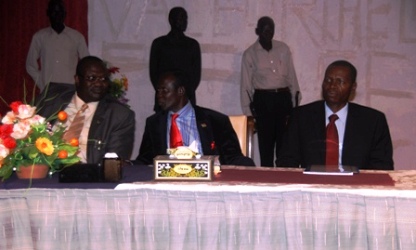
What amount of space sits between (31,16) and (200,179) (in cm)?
566

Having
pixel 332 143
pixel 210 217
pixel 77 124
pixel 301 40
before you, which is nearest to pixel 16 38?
pixel 301 40

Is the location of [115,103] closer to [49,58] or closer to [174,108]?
[174,108]

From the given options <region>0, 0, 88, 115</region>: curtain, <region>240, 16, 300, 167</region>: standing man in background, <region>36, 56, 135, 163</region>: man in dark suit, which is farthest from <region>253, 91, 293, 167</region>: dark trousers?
<region>36, 56, 135, 163</region>: man in dark suit

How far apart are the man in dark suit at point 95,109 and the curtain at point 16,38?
409cm

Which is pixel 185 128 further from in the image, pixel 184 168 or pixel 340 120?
pixel 184 168

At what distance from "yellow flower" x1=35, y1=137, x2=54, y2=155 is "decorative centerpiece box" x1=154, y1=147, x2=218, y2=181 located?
1.58 ft

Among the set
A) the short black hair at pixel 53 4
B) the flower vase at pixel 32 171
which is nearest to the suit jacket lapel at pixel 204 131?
the flower vase at pixel 32 171

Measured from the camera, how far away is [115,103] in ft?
16.7

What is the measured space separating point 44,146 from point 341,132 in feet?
5.78

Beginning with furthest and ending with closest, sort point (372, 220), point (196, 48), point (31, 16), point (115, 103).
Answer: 1. point (31, 16)
2. point (196, 48)
3. point (115, 103)
4. point (372, 220)

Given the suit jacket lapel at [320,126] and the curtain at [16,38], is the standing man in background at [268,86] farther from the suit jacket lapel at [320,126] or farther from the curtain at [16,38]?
the suit jacket lapel at [320,126]

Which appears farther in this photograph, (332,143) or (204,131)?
(204,131)

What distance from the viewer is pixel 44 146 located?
4.00 m

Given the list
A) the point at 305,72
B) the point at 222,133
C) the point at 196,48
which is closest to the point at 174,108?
the point at 222,133
